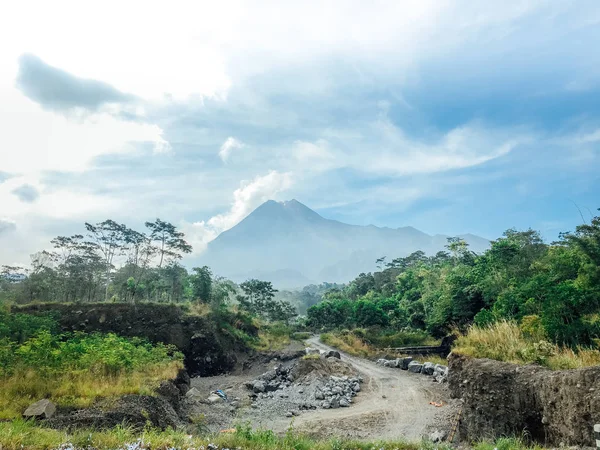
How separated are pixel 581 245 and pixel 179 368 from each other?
1797cm

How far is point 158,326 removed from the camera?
1088 inches

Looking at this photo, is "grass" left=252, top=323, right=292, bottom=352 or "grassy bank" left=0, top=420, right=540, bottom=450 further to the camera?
"grass" left=252, top=323, right=292, bottom=352

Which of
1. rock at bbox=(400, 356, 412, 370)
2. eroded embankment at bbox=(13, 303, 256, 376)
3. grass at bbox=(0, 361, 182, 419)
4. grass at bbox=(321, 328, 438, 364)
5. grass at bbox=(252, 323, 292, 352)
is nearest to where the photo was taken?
grass at bbox=(0, 361, 182, 419)

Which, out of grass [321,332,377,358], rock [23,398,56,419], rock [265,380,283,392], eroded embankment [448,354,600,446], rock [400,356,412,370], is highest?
eroded embankment [448,354,600,446]

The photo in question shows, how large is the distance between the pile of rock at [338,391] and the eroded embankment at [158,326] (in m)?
11.3

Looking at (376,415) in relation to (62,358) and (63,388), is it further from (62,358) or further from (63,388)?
(62,358)

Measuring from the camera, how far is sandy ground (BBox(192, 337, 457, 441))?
11.3 m

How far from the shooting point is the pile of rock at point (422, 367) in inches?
766

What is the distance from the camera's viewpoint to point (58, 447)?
16.5ft

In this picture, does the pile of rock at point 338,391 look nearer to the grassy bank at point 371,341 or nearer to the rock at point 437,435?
the rock at point 437,435

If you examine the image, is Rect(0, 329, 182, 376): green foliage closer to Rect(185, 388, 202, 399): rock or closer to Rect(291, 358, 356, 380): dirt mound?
Rect(185, 388, 202, 399): rock

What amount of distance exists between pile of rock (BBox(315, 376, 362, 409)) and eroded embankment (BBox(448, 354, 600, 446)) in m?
6.63

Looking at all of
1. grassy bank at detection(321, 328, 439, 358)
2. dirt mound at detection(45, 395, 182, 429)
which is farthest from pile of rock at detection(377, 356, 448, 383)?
dirt mound at detection(45, 395, 182, 429)

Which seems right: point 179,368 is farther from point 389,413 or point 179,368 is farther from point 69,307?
point 69,307
